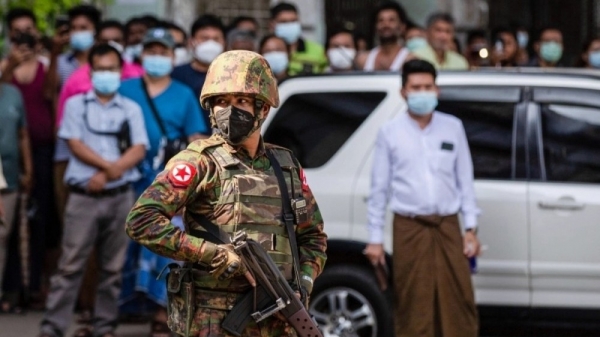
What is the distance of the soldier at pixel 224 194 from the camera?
17.1 feet

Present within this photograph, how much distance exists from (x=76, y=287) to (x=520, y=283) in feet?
9.26

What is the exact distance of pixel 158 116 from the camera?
9789mm

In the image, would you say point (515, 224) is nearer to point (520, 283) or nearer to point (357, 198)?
point (520, 283)

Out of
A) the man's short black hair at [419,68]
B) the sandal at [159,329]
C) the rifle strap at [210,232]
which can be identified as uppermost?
the man's short black hair at [419,68]

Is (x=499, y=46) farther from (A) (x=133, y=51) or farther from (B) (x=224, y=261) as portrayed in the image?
(B) (x=224, y=261)

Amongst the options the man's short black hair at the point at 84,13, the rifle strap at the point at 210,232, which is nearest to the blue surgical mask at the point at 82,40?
the man's short black hair at the point at 84,13

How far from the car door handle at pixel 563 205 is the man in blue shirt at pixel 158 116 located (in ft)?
8.04

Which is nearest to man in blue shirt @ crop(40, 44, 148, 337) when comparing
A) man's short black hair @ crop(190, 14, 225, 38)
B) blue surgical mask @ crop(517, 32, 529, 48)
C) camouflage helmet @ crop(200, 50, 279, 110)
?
man's short black hair @ crop(190, 14, 225, 38)

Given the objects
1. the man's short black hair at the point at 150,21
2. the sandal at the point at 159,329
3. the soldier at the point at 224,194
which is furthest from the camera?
the man's short black hair at the point at 150,21

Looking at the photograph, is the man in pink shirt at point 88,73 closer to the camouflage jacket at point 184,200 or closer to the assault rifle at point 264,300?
the camouflage jacket at point 184,200

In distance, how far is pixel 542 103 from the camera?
344 inches

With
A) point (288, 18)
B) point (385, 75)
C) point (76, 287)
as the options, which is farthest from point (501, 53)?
point (76, 287)

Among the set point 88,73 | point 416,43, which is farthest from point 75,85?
point 416,43

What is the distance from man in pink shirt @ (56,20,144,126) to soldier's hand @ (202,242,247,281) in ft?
16.1
